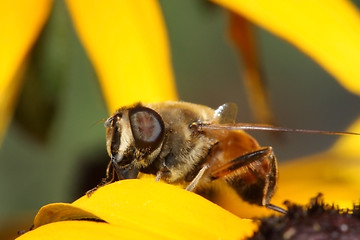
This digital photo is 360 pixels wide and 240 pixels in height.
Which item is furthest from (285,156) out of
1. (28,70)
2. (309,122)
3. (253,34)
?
(28,70)

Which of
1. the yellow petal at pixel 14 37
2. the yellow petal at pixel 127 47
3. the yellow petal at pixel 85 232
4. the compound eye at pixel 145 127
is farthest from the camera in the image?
the yellow petal at pixel 127 47

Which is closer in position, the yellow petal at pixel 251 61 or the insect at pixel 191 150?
the insect at pixel 191 150

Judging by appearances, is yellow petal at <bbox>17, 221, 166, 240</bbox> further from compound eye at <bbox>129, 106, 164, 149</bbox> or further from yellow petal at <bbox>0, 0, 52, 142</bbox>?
yellow petal at <bbox>0, 0, 52, 142</bbox>

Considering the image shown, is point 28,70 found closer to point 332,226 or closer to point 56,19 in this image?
point 56,19

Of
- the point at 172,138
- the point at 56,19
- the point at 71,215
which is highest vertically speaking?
the point at 56,19

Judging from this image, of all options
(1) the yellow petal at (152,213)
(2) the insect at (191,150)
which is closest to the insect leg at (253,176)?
(2) the insect at (191,150)

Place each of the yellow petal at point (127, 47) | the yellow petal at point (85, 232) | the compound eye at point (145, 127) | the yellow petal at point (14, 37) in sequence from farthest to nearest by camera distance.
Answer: the yellow petal at point (127, 47) → the yellow petal at point (14, 37) → the compound eye at point (145, 127) → the yellow petal at point (85, 232)

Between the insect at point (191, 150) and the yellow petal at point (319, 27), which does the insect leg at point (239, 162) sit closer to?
the insect at point (191, 150)
